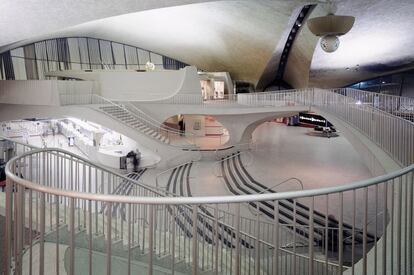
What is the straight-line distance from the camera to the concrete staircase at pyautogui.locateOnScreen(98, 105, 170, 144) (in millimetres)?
15956

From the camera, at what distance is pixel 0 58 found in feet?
74.9

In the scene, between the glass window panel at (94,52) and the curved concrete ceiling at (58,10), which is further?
the glass window panel at (94,52)

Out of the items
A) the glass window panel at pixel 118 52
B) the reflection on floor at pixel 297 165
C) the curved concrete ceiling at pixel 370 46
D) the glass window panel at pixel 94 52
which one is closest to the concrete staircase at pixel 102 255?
the reflection on floor at pixel 297 165

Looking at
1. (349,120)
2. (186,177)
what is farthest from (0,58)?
(349,120)

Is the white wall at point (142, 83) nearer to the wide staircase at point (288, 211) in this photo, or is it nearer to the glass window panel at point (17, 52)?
the wide staircase at point (288, 211)

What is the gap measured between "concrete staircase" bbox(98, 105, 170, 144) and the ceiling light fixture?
11.0m

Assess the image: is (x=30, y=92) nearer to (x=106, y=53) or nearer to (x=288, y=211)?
(x=288, y=211)

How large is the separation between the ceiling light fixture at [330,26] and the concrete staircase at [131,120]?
11016mm

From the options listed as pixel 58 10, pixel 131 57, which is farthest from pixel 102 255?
pixel 131 57

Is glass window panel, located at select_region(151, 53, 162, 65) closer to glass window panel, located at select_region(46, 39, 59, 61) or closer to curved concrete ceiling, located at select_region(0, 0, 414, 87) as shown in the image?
curved concrete ceiling, located at select_region(0, 0, 414, 87)

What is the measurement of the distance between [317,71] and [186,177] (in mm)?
12568

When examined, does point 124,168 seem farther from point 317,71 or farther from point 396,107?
point 317,71

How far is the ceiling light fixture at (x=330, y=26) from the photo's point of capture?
630cm

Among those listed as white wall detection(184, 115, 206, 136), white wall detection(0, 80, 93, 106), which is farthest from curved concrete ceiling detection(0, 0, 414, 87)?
white wall detection(184, 115, 206, 136)
